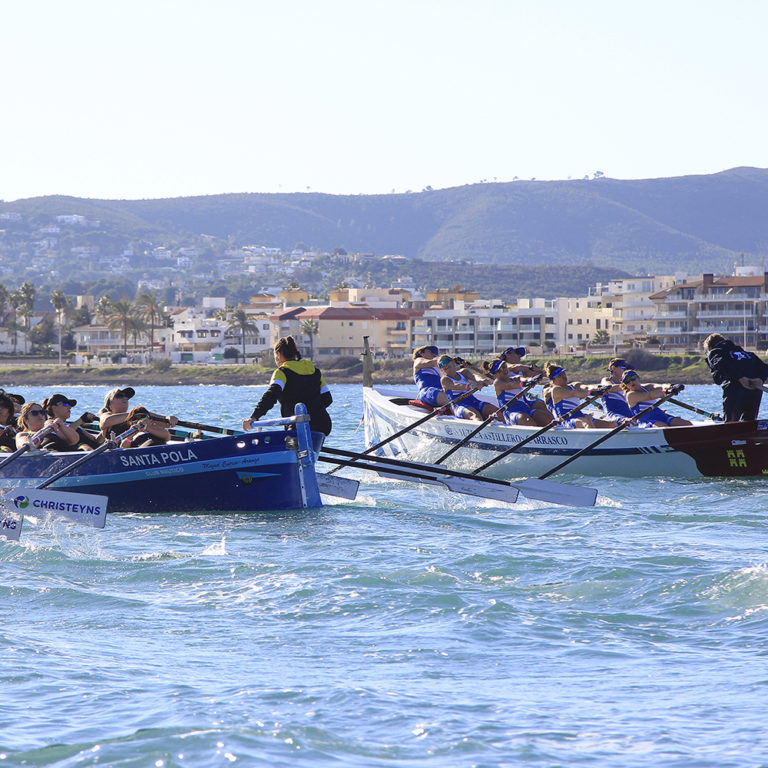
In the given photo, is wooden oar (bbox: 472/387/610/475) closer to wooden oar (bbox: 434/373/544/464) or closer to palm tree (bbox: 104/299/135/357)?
wooden oar (bbox: 434/373/544/464)

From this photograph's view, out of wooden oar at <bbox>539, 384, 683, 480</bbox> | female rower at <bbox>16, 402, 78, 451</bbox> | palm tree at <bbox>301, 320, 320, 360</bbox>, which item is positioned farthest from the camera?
palm tree at <bbox>301, 320, 320, 360</bbox>

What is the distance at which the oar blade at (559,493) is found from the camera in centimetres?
1327

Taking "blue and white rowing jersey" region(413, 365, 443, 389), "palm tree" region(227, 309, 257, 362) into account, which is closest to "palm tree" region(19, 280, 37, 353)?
"palm tree" region(227, 309, 257, 362)

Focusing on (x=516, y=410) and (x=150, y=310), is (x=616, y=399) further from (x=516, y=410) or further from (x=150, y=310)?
(x=150, y=310)

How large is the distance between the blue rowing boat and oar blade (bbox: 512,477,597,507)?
7.77 ft

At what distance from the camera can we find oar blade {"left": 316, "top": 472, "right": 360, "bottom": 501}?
1436 centimetres

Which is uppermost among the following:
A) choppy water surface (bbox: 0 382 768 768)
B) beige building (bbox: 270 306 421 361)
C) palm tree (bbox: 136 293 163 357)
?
palm tree (bbox: 136 293 163 357)

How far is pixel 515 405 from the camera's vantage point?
1828cm

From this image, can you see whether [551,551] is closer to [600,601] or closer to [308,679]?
[600,601]

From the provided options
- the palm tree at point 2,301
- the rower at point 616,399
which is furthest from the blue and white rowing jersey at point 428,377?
the palm tree at point 2,301

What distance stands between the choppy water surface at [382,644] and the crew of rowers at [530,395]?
4.28 metres

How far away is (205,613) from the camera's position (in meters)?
8.94

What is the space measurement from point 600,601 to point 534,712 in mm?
2662

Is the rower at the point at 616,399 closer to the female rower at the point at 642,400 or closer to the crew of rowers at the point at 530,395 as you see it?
the crew of rowers at the point at 530,395
